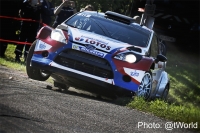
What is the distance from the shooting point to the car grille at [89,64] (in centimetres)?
948

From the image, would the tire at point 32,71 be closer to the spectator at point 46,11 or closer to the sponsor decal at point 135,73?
the sponsor decal at point 135,73

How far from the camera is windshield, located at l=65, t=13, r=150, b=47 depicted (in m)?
10.6

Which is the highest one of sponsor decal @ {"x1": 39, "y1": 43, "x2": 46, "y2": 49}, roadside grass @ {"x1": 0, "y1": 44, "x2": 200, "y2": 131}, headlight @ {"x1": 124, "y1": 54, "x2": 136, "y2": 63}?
headlight @ {"x1": 124, "y1": 54, "x2": 136, "y2": 63}

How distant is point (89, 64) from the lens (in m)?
9.48

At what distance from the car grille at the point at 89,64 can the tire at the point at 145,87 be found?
0.65 meters

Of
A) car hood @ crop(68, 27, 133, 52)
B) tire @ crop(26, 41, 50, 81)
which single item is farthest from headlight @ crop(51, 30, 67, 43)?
tire @ crop(26, 41, 50, 81)

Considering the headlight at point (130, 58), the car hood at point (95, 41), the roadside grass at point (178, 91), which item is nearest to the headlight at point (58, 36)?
the car hood at point (95, 41)

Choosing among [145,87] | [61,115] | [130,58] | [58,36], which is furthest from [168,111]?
[58,36]

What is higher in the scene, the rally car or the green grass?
the rally car

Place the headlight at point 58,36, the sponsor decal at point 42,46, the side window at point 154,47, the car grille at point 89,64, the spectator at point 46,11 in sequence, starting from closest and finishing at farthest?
1. the car grille at point 89,64
2. the headlight at point 58,36
3. the sponsor decal at point 42,46
4. the side window at point 154,47
5. the spectator at point 46,11

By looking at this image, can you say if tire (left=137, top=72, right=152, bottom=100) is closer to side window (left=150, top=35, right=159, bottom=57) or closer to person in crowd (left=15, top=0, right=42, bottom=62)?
side window (left=150, top=35, right=159, bottom=57)

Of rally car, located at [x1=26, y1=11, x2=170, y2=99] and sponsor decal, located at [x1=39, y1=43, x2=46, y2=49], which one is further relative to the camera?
sponsor decal, located at [x1=39, y1=43, x2=46, y2=49]

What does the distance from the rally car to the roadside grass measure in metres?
0.41

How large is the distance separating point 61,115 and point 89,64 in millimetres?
2678
